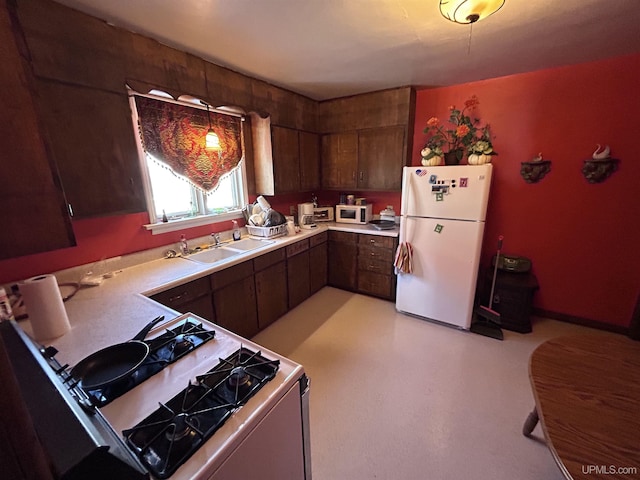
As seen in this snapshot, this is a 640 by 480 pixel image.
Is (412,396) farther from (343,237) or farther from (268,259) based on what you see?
(343,237)

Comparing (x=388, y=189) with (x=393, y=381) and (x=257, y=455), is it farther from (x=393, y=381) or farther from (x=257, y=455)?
(x=257, y=455)

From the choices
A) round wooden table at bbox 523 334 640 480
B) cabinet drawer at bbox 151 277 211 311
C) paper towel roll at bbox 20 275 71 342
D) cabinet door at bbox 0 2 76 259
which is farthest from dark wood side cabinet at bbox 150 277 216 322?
round wooden table at bbox 523 334 640 480

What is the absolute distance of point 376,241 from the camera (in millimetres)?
3102

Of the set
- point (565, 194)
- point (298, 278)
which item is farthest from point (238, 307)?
point (565, 194)

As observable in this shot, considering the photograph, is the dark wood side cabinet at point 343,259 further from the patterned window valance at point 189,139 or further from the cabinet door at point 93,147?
the cabinet door at point 93,147

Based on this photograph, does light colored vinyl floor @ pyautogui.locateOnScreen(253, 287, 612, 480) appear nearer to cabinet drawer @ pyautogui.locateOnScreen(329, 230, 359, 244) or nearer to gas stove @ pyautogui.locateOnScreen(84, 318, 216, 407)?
cabinet drawer @ pyautogui.locateOnScreen(329, 230, 359, 244)

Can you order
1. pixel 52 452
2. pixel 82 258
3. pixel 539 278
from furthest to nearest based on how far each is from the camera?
pixel 539 278 → pixel 82 258 → pixel 52 452

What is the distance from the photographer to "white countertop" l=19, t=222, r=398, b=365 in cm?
119

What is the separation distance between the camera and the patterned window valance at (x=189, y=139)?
2.06 metres

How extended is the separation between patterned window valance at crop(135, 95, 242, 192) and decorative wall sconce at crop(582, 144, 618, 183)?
3.27m

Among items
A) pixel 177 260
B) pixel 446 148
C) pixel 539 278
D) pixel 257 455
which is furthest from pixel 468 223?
pixel 177 260

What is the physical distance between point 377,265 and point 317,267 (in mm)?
738

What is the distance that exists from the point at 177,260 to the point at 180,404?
1.62 m

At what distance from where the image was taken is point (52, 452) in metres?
0.57
